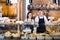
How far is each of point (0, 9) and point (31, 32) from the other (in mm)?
613

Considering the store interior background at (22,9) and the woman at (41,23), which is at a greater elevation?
the store interior background at (22,9)

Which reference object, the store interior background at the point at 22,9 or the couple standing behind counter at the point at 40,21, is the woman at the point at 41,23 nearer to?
the couple standing behind counter at the point at 40,21

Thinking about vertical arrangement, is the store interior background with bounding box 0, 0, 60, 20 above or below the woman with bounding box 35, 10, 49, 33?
above

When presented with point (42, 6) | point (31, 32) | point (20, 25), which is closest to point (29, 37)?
point (31, 32)

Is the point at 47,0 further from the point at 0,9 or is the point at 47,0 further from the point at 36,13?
the point at 0,9

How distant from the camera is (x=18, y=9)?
218 centimetres

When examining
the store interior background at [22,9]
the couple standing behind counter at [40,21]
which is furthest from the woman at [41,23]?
the store interior background at [22,9]

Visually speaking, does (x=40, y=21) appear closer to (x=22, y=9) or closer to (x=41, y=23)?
(x=41, y=23)

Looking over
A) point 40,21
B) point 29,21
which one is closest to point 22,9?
point 29,21

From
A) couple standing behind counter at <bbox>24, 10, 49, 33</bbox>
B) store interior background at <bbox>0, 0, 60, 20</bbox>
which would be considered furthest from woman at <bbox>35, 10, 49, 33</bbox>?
store interior background at <bbox>0, 0, 60, 20</bbox>

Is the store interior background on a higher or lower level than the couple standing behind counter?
higher

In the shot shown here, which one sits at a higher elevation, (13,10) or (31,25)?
(13,10)

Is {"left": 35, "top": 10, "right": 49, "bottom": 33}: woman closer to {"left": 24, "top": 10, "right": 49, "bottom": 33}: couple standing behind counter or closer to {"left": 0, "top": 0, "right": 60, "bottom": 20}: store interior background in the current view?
{"left": 24, "top": 10, "right": 49, "bottom": 33}: couple standing behind counter

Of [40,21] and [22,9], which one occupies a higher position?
[22,9]
